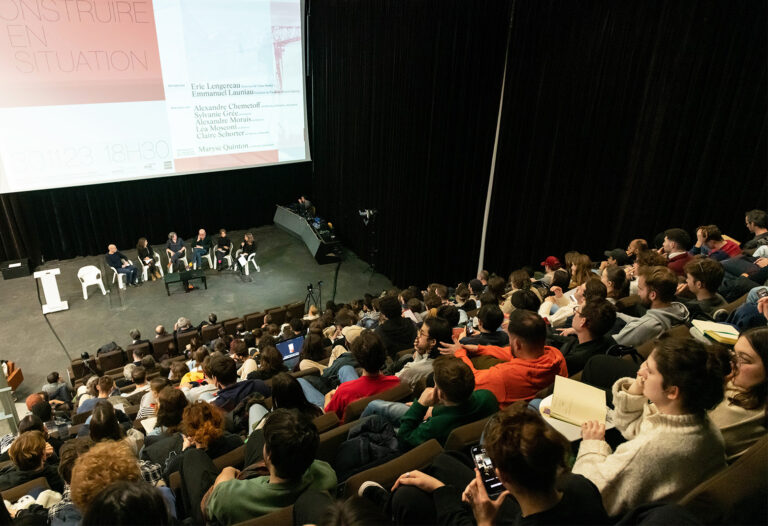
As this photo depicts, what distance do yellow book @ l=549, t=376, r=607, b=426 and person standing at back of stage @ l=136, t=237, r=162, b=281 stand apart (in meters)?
9.93

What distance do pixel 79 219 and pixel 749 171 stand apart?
1277cm

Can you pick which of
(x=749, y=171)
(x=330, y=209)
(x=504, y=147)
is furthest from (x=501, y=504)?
(x=330, y=209)

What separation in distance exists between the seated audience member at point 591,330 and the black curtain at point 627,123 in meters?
5.04

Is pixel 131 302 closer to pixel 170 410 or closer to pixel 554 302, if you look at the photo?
pixel 170 410

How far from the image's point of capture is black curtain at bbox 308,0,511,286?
9055mm

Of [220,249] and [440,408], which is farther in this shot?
[220,249]

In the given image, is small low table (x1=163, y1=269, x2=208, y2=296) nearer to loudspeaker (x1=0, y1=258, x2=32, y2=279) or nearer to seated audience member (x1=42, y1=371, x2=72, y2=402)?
loudspeaker (x1=0, y1=258, x2=32, y2=279)

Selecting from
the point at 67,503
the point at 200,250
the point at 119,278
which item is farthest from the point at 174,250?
the point at 67,503

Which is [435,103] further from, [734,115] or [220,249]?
[220,249]

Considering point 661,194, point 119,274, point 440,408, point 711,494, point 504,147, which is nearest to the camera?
point 711,494

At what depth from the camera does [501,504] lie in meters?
1.68

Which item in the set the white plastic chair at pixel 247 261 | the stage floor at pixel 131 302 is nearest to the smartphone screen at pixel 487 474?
the stage floor at pixel 131 302

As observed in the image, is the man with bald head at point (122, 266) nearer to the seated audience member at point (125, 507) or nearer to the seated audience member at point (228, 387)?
the seated audience member at point (228, 387)

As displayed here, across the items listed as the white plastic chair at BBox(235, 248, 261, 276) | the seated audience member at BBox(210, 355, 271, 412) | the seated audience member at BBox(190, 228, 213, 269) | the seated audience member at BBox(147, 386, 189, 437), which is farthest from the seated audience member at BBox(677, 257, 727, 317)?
the seated audience member at BBox(190, 228, 213, 269)
